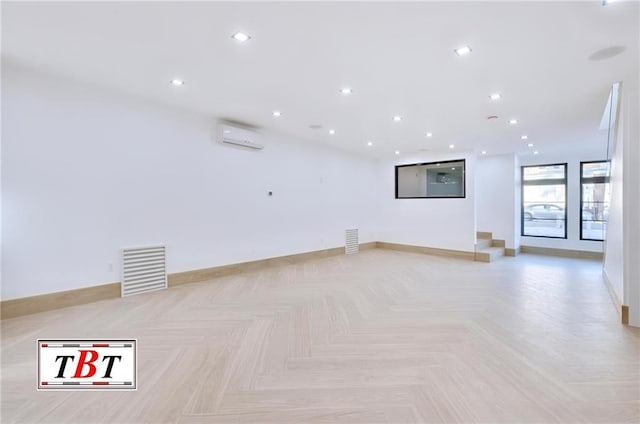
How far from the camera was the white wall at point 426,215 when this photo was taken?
724cm

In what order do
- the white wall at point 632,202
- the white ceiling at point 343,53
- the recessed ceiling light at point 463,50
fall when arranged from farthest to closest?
the white wall at point 632,202
the recessed ceiling light at point 463,50
the white ceiling at point 343,53

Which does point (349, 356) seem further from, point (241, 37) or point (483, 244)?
point (483, 244)

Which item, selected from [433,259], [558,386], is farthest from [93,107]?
[433,259]

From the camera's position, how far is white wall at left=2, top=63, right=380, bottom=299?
3318 millimetres

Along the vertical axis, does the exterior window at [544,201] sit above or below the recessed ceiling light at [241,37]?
below

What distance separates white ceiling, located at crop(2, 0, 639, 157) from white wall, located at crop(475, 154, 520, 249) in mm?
3146

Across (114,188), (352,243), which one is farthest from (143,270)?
(352,243)

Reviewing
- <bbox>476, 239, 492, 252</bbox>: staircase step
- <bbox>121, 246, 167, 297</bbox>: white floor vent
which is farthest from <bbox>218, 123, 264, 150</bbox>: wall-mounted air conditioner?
<bbox>476, 239, 492, 252</bbox>: staircase step

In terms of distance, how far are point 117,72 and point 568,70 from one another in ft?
15.9

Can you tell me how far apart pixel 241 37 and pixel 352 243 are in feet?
19.6

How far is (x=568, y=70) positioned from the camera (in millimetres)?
3125

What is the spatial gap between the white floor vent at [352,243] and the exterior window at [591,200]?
5.61m
